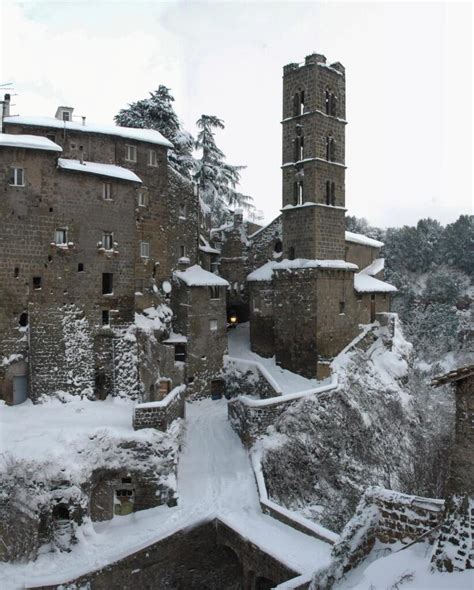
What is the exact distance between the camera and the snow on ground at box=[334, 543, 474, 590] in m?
10.7

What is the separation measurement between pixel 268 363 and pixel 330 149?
15.3 meters

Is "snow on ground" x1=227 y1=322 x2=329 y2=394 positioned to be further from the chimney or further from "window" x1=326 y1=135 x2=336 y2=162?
the chimney

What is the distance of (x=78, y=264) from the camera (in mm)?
28422

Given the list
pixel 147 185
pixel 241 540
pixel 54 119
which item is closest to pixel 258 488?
pixel 241 540

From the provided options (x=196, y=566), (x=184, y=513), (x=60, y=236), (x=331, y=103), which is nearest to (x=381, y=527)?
(x=184, y=513)

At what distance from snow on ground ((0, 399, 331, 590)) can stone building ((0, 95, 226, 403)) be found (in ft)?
7.00

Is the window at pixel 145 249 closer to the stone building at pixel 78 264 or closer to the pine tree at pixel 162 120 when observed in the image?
the stone building at pixel 78 264

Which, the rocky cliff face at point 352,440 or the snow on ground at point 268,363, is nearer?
the rocky cliff face at point 352,440

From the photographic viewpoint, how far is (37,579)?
18.7 meters

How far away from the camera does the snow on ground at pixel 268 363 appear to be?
108ft

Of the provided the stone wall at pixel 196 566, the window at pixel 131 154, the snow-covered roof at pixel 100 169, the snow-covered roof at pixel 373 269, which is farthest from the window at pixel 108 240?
the snow-covered roof at pixel 373 269

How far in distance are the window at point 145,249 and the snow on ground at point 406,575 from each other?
2388 centimetres

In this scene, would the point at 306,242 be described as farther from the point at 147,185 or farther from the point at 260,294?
the point at 147,185

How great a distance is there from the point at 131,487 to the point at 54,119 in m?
20.4
